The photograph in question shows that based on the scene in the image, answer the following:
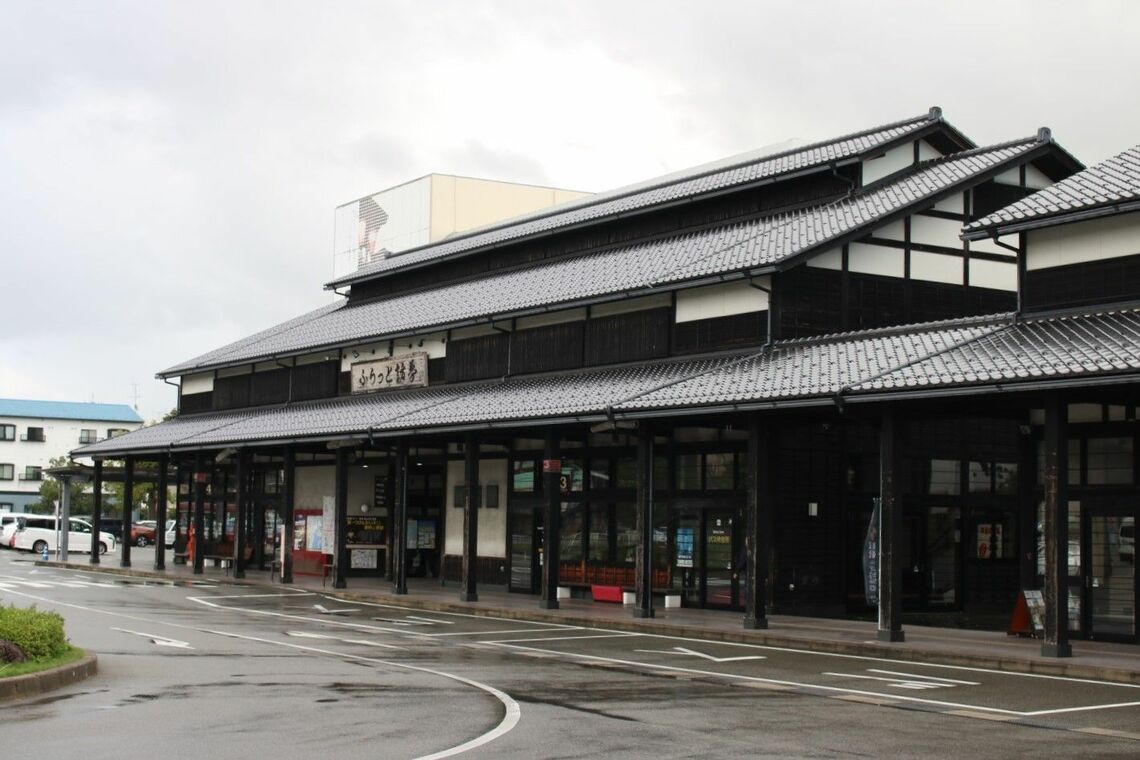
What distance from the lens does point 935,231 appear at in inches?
1075

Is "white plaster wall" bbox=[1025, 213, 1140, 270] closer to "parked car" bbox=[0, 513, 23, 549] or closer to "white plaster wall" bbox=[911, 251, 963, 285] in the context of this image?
"white plaster wall" bbox=[911, 251, 963, 285]

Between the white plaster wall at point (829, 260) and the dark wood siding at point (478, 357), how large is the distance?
9212mm

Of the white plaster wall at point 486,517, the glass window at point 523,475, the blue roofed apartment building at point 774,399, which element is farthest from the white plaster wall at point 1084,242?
the white plaster wall at point 486,517

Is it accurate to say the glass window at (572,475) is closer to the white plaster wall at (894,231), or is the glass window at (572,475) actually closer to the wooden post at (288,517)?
the wooden post at (288,517)

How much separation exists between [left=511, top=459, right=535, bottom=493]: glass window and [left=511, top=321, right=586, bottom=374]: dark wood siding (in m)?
2.20

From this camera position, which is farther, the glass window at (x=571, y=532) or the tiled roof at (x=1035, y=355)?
the glass window at (x=571, y=532)

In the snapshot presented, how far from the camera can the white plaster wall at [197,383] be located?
4700 centimetres

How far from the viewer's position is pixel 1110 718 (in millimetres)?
12656

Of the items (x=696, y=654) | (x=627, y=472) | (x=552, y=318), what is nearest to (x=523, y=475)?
(x=552, y=318)

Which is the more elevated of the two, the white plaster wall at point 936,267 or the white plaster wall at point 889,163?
the white plaster wall at point 889,163

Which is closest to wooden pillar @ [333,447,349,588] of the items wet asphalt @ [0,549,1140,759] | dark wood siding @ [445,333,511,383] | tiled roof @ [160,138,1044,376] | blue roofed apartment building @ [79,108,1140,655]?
blue roofed apartment building @ [79,108,1140,655]

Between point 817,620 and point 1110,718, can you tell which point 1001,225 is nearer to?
point 817,620

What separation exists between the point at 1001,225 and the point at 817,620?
309 inches

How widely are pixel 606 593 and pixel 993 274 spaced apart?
1054cm
